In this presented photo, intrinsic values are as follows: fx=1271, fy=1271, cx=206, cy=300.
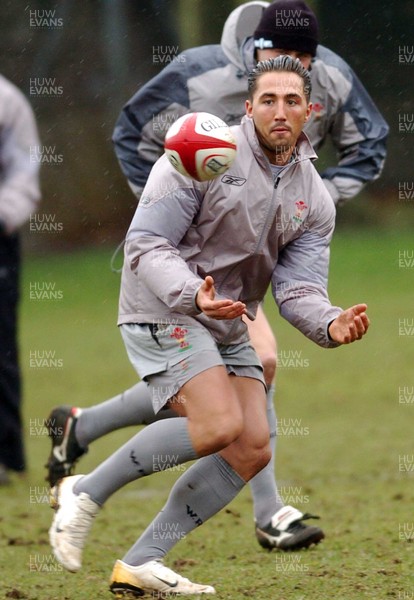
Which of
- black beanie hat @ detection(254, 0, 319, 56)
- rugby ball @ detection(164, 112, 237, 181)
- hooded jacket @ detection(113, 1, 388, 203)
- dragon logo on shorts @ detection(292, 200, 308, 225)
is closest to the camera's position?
rugby ball @ detection(164, 112, 237, 181)

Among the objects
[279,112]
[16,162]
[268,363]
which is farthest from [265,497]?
[16,162]

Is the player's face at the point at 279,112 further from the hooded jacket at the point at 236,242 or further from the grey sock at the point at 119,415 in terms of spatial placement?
the grey sock at the point at 119,415

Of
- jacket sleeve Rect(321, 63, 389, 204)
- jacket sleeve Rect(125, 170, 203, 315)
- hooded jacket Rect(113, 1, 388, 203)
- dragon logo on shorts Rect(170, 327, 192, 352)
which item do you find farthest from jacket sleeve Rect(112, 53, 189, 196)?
dragon logo on shorts Rect(170, 327, 192, 352)

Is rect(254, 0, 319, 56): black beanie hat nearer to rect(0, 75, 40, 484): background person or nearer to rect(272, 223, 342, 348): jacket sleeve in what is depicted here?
rect(272, 223, 342, 348): jacket sleeve

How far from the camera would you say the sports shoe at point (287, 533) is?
5.45 metres

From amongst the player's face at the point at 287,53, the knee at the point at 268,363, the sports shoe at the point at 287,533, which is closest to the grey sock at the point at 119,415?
the knee at the point at 268,363

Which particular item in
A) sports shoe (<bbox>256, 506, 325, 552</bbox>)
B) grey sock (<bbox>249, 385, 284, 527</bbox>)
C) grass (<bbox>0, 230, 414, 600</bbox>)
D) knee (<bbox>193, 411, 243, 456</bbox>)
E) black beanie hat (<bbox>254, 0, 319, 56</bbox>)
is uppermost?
black beanie hat (<bbox>254, 0, 319, 56</bbox>)

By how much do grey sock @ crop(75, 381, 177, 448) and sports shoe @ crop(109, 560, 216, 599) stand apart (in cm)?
101

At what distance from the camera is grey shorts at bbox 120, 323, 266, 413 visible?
14.5 ft

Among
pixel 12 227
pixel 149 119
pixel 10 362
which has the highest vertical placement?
pixel 149 119

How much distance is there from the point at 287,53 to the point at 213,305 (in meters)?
1.76

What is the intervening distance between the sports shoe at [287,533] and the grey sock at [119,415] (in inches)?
25.6

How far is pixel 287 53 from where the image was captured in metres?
5.39

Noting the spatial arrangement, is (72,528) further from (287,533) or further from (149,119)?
(149,119)
